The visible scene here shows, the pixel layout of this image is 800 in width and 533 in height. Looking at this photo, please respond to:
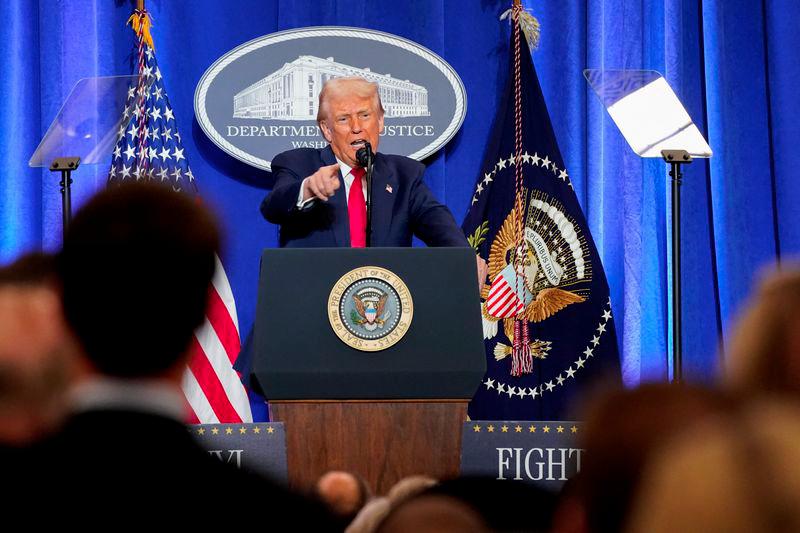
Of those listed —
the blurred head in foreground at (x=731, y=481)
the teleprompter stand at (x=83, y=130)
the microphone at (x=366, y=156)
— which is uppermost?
the teleprompter stand at (x=83, y=130)

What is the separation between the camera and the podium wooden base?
283 cm

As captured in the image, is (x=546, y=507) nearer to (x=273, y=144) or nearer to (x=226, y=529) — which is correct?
(x=226, y=529)

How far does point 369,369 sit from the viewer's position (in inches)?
114

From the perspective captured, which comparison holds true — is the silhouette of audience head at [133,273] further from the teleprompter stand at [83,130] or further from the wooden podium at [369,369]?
the teleprompter stand at [83,130]

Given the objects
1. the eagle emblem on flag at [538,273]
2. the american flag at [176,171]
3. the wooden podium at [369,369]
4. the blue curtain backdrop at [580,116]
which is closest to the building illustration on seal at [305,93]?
the blue curtain backdrop at [580,116]

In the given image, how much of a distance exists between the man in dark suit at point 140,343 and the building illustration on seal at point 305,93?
4.40 metres

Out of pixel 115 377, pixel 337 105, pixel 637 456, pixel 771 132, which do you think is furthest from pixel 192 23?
pixel 637 456

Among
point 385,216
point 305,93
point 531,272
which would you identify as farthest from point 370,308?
Answer: point 305,93

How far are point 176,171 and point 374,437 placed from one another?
8.58 ft

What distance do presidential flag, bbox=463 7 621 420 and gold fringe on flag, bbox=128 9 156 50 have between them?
1.73 metres

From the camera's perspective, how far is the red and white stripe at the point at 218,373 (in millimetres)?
4496

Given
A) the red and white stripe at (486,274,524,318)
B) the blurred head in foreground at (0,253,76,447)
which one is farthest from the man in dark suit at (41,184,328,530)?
the red and white stripe at (486,274,524,318)

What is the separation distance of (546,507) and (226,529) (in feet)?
0.93

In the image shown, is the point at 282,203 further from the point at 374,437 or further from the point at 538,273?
the point at 538,273
